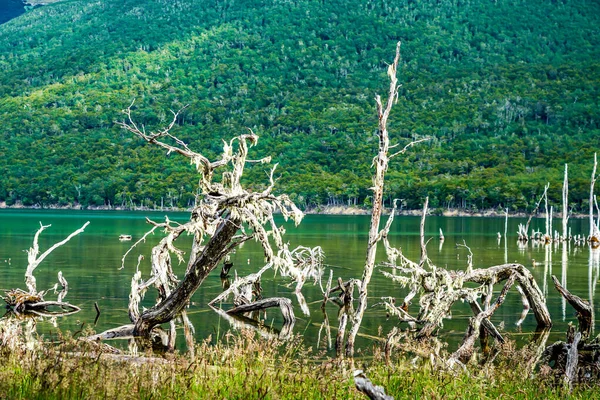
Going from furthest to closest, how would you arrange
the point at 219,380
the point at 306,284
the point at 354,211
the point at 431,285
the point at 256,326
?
the point at 354,211 → the point at 306,284 → the point at 256,326 → the point at 431,285 → the point at 219,380

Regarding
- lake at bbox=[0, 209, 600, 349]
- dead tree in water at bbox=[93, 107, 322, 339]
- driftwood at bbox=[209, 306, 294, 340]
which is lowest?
driftwood at bbox=[209, 306, 294, 340]

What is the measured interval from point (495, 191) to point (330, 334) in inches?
5652

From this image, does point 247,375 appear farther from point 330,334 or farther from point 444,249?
point 444,249

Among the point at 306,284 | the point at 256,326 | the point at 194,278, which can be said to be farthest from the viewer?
the point at 306,284

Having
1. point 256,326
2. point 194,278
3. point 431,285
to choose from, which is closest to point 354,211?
point 256,326

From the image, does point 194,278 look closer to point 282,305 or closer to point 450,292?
point 450,292

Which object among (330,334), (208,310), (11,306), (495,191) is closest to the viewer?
(330,334)

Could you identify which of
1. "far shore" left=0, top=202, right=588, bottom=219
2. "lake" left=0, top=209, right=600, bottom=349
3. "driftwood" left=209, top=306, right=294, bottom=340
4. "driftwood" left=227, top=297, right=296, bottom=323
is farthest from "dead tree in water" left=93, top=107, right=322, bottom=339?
"far shore" left=0, top=202, right=588, bottom=219

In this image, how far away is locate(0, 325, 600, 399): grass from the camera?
953 cm

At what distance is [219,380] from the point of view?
1058 cm

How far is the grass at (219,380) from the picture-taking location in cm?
953

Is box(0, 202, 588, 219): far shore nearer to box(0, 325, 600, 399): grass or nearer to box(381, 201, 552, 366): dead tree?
box(381, 201, 552, 366): dead tree

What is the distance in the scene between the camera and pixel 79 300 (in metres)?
29.6

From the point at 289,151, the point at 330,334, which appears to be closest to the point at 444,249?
the point at 330,334
